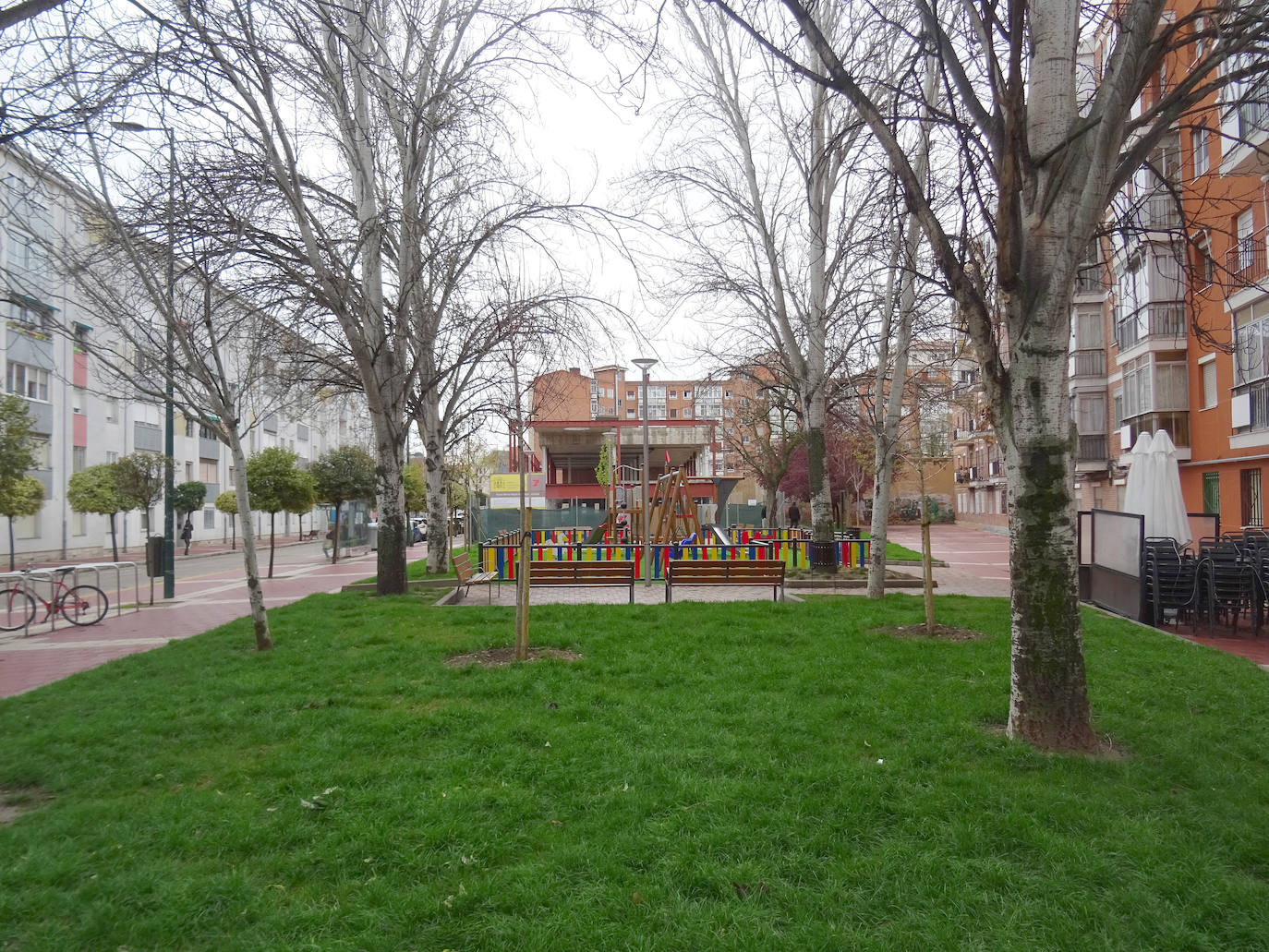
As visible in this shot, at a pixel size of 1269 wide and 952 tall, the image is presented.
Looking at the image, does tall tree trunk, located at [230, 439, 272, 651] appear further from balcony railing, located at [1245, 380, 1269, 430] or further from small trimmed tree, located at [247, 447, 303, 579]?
balcony railing, located at [1245, 380, 1269, 430]

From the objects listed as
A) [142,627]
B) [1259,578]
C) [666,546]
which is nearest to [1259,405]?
[1259,578]

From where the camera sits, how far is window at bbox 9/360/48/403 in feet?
92.7

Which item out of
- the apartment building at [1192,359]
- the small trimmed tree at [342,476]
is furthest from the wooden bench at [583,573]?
the small trimmed tree at [342,476]

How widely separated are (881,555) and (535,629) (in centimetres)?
594

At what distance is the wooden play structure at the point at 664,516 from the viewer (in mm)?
20031

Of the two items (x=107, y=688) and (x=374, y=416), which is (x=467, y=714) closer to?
(x=107, y=688)

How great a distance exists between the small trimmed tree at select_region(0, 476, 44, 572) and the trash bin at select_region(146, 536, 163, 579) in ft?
27.6

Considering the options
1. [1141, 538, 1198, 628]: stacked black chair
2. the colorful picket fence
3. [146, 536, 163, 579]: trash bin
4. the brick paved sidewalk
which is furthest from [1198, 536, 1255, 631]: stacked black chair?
[146, 536, 163, 579]: trash bin

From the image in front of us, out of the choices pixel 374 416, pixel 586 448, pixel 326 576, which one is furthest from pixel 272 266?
pixel 586 448

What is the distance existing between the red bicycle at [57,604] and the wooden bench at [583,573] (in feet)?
23.3

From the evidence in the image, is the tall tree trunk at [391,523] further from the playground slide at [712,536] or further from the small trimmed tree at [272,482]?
the small trimmed tree at [272,482]

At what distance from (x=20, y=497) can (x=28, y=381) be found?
35.8ft

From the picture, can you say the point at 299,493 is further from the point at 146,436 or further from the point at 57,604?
the point at 146,436

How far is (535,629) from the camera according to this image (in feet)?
29.7
